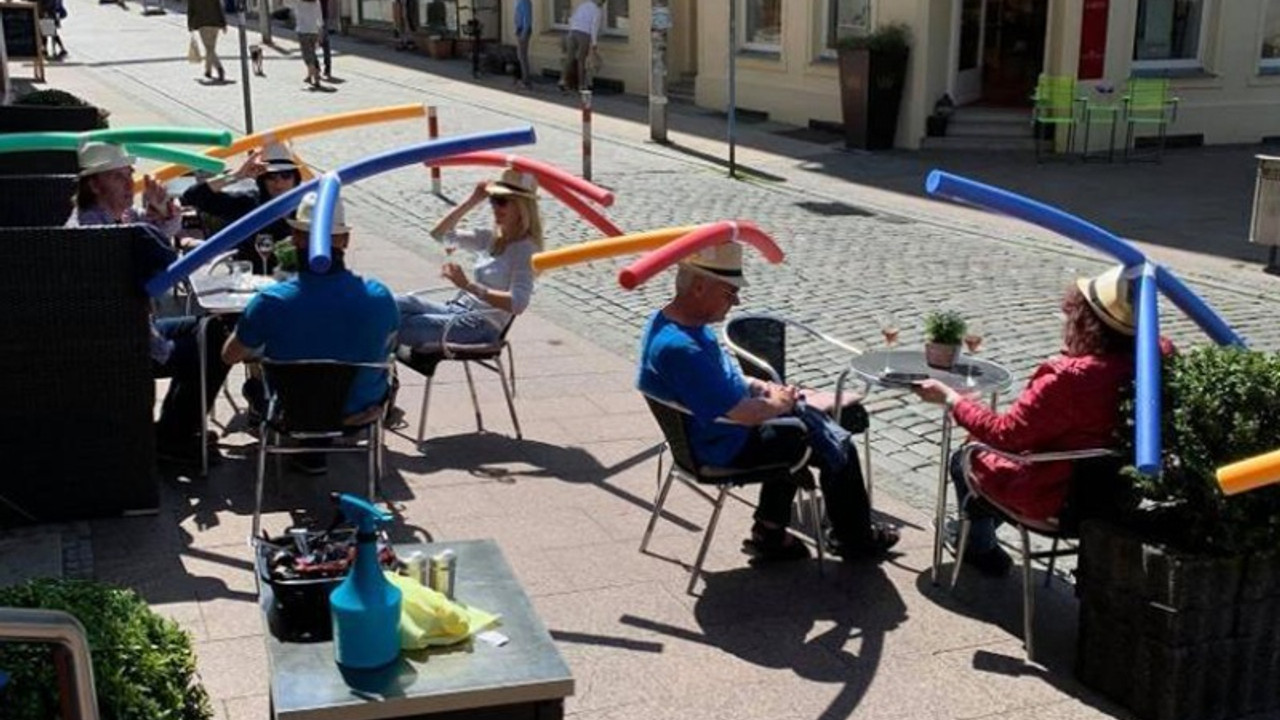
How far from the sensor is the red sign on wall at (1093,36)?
17828 mm

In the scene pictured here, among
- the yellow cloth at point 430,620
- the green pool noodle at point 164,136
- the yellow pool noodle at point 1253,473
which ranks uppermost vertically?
the green pool noodle at point 164,136

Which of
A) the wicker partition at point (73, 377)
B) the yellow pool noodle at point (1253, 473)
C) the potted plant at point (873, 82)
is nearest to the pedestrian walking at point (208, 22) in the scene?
the potted plant at point (873, 82)

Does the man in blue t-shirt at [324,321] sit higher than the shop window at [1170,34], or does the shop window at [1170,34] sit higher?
the shop window at [1170,34]

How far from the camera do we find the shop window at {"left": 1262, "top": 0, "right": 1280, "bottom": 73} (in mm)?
19094

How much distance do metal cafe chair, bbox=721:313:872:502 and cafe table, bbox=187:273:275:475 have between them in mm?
2290

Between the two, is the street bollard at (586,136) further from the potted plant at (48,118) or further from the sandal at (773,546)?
the sandal at (773,546)

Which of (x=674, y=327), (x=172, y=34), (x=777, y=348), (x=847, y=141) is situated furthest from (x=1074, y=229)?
(x=172, y=34)

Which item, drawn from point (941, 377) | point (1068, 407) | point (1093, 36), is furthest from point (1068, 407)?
point (1093, 36)

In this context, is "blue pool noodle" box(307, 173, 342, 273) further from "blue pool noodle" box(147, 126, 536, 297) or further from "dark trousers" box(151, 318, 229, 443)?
"dark trousers" box(151, 318, 229, 443)

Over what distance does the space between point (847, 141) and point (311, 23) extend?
421 inches

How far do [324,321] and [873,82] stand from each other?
1361 centimetres

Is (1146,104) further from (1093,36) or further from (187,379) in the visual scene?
(187,379)

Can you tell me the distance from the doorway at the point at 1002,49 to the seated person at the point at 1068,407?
15200 millimetres

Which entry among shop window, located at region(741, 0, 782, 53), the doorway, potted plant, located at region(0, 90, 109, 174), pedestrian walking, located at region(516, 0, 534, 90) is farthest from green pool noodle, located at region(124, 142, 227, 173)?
pedestrian walking, located at region(516, 0, 534, 90)
